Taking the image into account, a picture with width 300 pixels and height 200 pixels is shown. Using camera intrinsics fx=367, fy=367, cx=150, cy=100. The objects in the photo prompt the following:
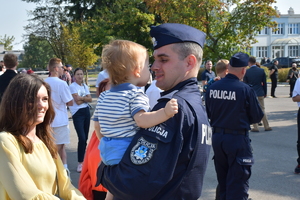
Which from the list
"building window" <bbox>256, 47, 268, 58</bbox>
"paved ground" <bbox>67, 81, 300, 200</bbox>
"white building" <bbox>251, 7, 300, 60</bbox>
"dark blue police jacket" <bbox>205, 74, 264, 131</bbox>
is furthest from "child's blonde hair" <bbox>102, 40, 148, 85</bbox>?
"building window" <bbox>256, 47, 268, 58</bbox>

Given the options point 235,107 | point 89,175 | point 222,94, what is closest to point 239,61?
point 222,94

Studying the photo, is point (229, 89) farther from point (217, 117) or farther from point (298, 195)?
point (298, 195)

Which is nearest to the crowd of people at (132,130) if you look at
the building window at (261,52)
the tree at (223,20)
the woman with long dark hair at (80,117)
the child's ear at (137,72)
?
the child's ear at (137,72)

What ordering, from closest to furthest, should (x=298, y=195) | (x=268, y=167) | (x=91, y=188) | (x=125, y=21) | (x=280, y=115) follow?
(x=91, y=188) → (x=298, y=195) → (x=268, y=167) → (x=280, y=115) → (x=125, y=21)

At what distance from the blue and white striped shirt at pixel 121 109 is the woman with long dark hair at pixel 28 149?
0.54 m

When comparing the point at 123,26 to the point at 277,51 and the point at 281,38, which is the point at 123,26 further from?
the point at 281,38

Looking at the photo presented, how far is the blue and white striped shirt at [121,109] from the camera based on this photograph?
2209 millimetres

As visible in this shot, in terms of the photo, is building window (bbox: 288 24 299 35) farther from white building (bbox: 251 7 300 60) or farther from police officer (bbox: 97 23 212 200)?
police officer (bbox: 97 23 212 200)

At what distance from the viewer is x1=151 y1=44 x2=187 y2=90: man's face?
210cm

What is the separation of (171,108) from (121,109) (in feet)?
1.69

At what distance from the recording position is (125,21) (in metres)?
23.5

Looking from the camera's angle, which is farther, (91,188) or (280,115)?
(280,115)

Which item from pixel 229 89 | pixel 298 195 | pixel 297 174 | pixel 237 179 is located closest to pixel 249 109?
pixel 229 89

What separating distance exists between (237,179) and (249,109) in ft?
2.94
